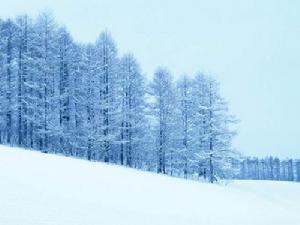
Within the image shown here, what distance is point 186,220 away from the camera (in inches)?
637

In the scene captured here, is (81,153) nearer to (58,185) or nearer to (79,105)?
(79,105)

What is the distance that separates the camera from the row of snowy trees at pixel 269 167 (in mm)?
143375

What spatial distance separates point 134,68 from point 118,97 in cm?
394

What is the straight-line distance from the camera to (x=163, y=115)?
1741 inches

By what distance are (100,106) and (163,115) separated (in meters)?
7.01

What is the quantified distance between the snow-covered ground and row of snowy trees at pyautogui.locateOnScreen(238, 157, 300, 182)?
11817 cm

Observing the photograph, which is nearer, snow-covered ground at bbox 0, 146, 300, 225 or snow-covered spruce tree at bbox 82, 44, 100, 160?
snow-covered ground at bbox 0, 146, 300, 225

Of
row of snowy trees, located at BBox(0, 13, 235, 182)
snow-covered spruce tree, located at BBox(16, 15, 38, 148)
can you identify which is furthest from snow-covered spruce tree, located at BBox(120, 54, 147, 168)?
snow-covered spruce tree, located at BBox(16, 15, 38, 148)

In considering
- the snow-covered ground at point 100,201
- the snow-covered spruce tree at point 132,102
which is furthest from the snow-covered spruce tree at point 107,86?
the snow-covered ground at point 100,201

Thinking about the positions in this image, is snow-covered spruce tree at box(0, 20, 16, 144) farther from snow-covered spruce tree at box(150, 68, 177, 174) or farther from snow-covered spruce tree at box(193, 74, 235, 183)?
snow-covered spruce tree at box(193, 74, 235, 183)

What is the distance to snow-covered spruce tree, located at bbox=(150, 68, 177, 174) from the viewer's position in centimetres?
4397

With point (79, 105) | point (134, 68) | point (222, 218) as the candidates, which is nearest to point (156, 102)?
point (134, 68)

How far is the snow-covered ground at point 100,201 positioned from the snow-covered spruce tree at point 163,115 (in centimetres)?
1759

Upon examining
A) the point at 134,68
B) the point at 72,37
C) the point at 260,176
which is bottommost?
the point at 260,176
